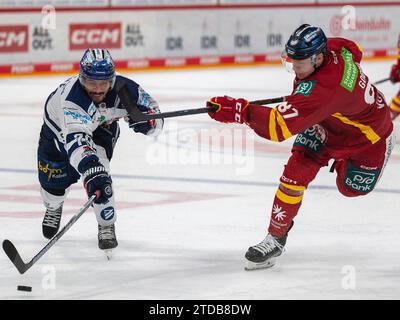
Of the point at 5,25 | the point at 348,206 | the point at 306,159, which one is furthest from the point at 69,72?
the point at 306,159

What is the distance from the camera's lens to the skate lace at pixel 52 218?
576 cm

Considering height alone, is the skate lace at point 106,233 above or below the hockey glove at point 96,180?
below

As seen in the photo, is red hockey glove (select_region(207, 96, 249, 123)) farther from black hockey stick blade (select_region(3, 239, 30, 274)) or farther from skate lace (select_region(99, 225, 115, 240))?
black hockey stick blade (select_region(3, 239, 30, 274))

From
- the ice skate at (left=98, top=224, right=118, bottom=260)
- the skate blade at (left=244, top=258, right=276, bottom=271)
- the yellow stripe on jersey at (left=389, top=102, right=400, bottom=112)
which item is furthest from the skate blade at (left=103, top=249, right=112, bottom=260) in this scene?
the yellow stripe on jersey at (left=389, top=102, right=400, bottom=112)

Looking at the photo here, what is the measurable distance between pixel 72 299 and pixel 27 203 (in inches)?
A: 84.9

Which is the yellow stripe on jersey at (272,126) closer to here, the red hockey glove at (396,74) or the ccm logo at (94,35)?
the red hockey glove at (396,74)

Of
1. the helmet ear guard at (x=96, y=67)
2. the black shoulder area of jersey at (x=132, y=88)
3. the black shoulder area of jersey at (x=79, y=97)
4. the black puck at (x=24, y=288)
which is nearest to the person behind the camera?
the black puck at (x=24, y=288)

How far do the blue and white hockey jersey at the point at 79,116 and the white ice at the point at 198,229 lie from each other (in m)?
0.52

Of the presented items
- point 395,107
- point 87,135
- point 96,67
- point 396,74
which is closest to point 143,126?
point 87,135

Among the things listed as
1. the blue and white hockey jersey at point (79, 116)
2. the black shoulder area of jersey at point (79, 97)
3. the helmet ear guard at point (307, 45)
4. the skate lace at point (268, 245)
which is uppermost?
the helmet ear guard at point (307, 45)

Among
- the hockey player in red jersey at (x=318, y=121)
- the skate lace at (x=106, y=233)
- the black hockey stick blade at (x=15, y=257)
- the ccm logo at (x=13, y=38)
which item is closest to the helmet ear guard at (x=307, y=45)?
the hockey player in red jersey at (x=318, y=121)

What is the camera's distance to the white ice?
15.6 ft

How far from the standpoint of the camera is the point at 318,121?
15.9 ft

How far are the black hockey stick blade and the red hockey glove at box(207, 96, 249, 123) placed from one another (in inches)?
43.0
